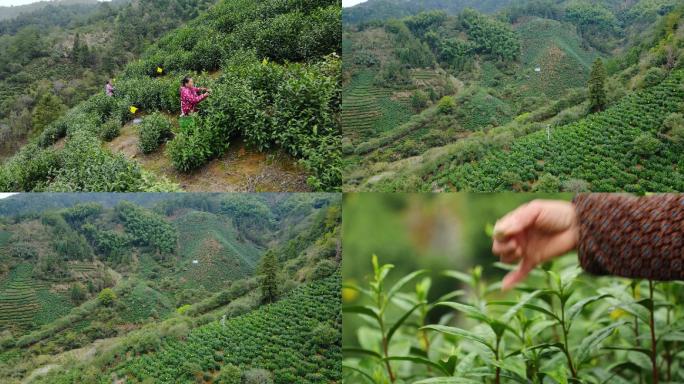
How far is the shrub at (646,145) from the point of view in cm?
450

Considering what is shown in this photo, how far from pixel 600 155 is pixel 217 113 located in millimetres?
3299

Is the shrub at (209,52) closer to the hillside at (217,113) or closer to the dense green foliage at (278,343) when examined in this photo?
the hillside at (217,113)

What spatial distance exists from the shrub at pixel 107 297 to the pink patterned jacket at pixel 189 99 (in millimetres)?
1729

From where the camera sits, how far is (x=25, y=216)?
4.13 metres

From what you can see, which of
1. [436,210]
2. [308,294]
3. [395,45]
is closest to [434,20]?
[395,45]

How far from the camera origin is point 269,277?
170 inches

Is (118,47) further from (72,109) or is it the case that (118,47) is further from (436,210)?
(436,210)

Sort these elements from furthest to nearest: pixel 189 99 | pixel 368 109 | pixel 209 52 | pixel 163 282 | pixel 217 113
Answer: pixel 209 52 → pixel 189 99 → pixel 368 109 → pixel 217 113 → pixel 163 282

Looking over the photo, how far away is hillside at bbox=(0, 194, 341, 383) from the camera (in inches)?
157

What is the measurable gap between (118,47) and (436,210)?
3.83 m

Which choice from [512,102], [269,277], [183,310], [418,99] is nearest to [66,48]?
[183,310]

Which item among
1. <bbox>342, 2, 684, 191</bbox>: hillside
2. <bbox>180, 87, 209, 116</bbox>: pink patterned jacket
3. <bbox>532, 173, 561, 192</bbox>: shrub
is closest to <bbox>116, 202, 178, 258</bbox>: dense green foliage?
<bbox>180, 87, 209, 116</bbox>: pink patterned jacket

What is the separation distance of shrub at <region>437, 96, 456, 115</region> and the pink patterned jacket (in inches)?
84.2

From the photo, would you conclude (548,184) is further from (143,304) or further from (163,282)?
(143,304)
